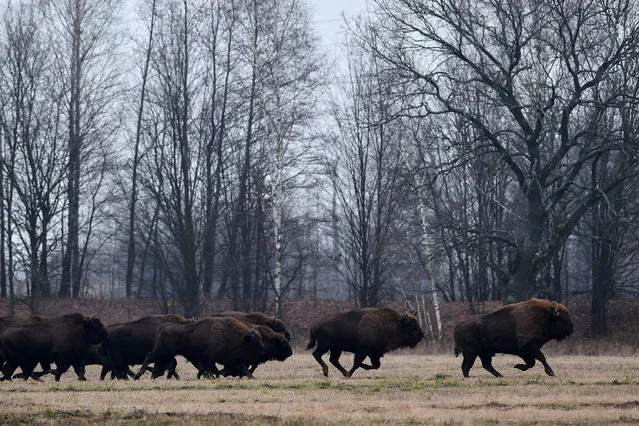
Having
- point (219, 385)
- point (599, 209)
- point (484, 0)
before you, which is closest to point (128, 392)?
point (219, 385)

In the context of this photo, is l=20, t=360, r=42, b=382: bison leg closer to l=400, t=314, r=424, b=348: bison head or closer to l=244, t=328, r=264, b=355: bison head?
l=244, t=328, r=264, b=355: bison head

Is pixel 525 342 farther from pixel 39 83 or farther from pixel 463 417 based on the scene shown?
pixel 39 83

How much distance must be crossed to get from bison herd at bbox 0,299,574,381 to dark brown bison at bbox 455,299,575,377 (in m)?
0.02

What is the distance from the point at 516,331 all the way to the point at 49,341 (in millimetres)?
10539

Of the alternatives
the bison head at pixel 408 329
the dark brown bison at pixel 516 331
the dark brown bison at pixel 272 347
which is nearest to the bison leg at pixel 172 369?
the dark brown bison at pixel 272 347

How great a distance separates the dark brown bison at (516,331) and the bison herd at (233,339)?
0.02 metres

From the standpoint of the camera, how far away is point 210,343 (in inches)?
912

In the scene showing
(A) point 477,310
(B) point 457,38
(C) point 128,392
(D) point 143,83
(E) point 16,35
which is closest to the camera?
(C) point 128,392

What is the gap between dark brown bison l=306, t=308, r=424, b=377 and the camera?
2430 cm

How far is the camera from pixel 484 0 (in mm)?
33812

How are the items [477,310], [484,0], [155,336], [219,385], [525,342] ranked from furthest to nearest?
[477,310] → [484,0] → [155,336] → [525,342] → [219,385]

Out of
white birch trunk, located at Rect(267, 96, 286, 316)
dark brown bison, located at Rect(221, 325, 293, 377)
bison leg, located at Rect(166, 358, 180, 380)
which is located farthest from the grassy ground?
white birch trunk, located at Rect(267, 96, 286, 316)

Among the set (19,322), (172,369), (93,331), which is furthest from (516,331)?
(19,322)

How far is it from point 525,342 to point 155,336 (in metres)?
8.78
